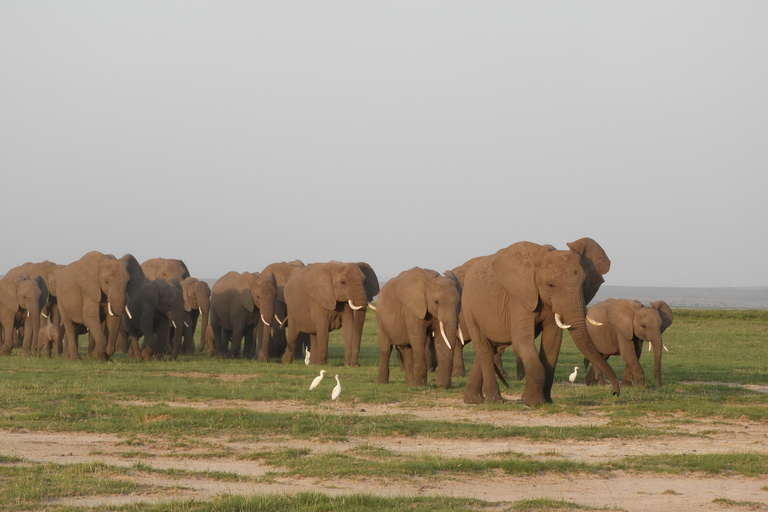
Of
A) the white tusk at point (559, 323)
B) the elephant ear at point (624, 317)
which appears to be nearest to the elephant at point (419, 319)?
the elephant ear at point (624, 317)

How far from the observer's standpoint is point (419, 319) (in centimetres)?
1912

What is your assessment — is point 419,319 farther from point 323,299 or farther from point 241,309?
point 241,309

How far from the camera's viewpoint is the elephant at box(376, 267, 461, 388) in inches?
736

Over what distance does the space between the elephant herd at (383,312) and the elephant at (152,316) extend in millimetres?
38

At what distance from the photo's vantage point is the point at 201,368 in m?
23.2

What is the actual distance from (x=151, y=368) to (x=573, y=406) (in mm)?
11102

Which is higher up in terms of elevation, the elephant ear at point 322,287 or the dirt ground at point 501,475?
the elephant ear at point 322,287

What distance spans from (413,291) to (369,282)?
8.17m

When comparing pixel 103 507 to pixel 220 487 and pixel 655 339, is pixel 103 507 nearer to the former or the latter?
pixel 220 487

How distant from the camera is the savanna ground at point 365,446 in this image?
29.4ft

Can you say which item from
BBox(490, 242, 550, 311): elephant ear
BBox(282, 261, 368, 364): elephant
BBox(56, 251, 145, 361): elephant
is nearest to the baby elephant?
BBox(56, 251, 145, 361): elephant

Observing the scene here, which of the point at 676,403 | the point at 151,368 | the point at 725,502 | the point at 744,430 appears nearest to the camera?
the point at 725,502

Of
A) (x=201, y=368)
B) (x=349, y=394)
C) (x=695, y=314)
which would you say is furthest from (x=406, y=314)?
(x=695, y=314)

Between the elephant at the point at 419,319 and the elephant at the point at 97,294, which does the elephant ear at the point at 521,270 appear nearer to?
the elephant at the point at 419,319
